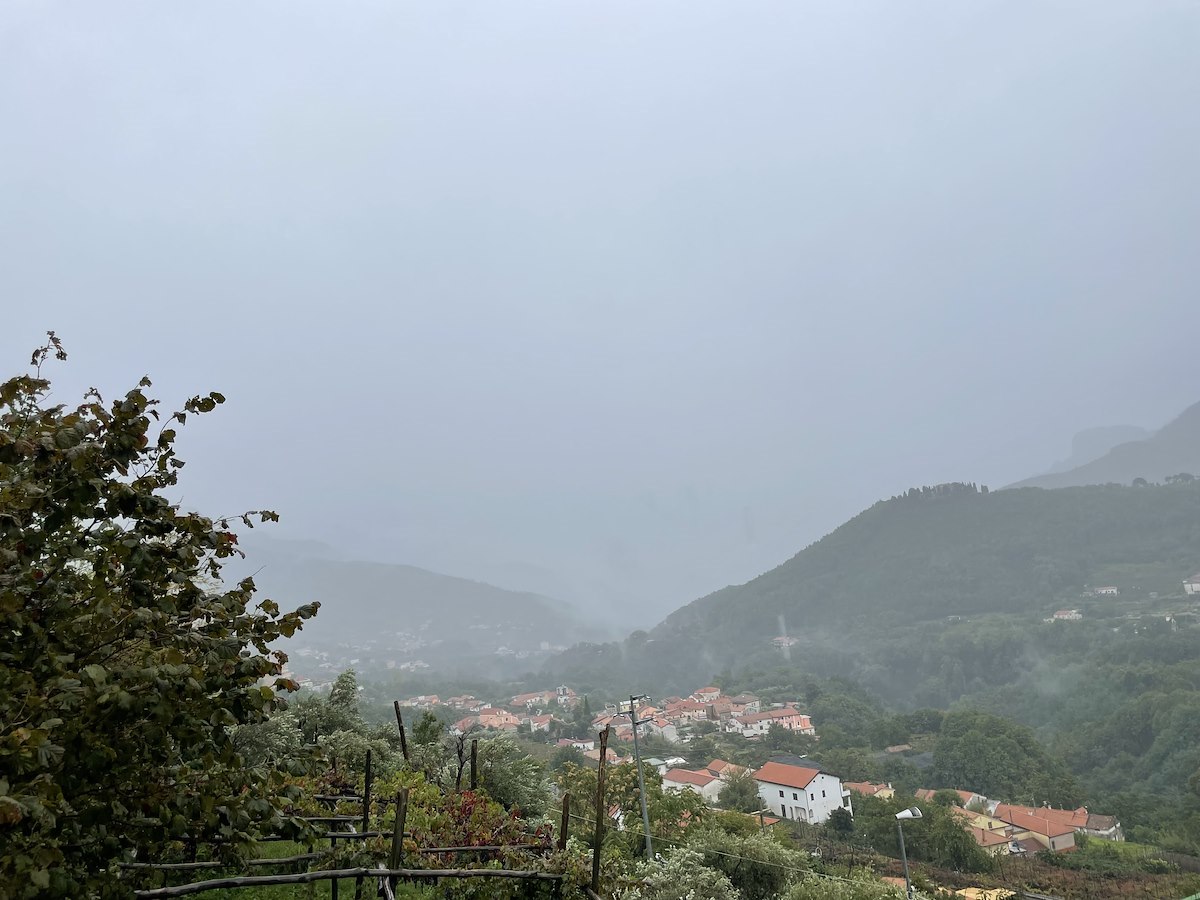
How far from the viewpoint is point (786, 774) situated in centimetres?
5372

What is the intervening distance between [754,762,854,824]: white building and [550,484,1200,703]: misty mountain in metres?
69.1

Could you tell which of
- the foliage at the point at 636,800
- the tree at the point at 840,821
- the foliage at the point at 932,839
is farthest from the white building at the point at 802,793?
the foliage at the point at 636,800

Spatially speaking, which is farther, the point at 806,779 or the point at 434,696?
the point at 434,696

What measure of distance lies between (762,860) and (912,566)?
17385 centimetres

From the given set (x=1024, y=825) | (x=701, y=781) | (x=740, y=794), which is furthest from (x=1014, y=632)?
(x=740, y=794)

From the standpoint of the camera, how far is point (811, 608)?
7047 inches

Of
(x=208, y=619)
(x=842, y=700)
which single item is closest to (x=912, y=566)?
(x=842, y=700)

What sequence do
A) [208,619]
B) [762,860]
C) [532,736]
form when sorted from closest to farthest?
[208,619] < [762,860] < [532,736]

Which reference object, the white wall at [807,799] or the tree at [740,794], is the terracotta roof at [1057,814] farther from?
the tree at [740,794]

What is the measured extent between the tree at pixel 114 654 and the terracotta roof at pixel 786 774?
55716 millimetres

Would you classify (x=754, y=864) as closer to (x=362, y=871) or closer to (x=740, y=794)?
(x=362, y=871)

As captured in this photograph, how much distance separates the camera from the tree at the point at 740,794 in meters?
47.2

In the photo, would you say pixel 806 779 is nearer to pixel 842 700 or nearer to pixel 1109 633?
pixel 842 700

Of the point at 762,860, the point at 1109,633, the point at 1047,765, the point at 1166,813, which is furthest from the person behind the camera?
the point at 1109,633
